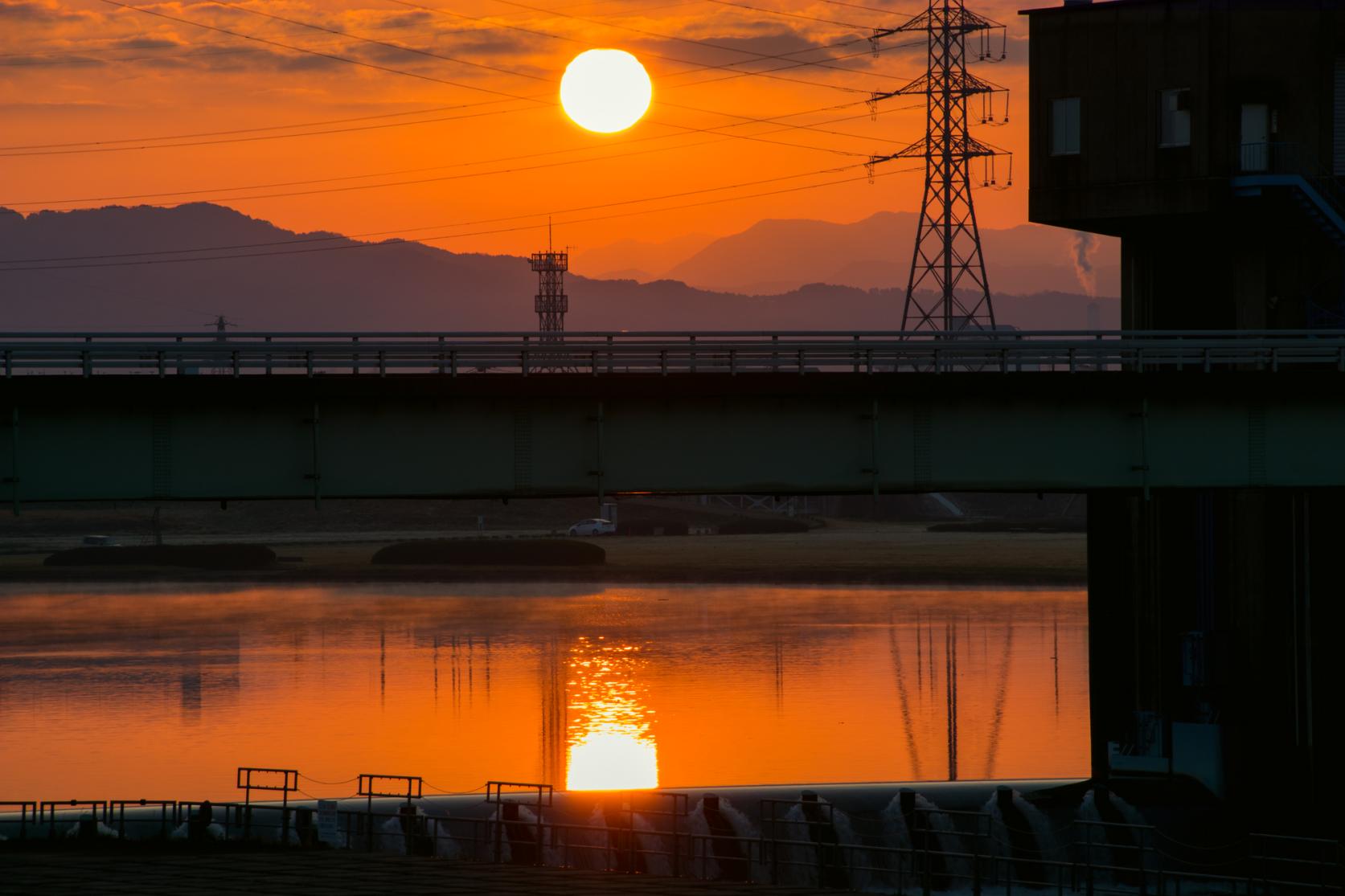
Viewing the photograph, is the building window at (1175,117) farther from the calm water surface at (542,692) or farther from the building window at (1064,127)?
the calm water surface at (542,692)

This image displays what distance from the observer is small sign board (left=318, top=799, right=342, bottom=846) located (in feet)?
142

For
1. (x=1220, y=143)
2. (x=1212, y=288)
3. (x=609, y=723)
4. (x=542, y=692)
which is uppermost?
(x=1220, y=143)

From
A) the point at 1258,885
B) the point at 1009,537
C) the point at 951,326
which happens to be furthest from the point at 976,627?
the point at 1009,537

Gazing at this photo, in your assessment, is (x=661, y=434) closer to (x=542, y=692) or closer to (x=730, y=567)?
(x=542, y=692)

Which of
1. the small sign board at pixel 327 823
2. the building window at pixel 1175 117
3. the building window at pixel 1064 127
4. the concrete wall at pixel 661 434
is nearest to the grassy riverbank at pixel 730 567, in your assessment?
the building window at pixel 1064 127

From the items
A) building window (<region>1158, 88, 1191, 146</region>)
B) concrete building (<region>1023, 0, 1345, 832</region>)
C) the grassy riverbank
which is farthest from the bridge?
the grassy riverbank

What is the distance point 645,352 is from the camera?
39.2 m

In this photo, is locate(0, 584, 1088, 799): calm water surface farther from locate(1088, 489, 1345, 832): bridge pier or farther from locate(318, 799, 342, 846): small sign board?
locate(318, 799, 342, 846): small sign board

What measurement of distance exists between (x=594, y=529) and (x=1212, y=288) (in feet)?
483

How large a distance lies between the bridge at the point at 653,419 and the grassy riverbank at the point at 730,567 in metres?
93.3

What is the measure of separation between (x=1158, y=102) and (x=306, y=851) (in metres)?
33.4

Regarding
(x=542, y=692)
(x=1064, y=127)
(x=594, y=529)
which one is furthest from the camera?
(x=594, y=529)

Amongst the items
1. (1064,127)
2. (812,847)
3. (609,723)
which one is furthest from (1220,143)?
(609,723)

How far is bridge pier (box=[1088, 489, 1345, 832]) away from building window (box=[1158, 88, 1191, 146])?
10576 millimetres
